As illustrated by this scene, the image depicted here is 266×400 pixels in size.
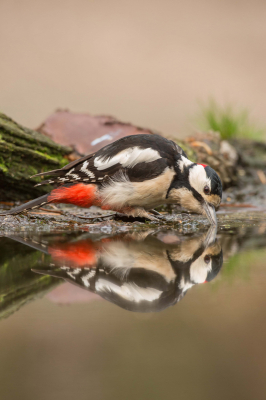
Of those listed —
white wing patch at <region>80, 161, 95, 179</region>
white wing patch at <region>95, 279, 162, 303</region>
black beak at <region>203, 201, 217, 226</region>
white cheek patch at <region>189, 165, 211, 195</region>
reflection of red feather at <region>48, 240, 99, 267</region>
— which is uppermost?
white wing patch at <region>80, 161, 95, 179</region>

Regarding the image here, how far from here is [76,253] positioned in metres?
2.13

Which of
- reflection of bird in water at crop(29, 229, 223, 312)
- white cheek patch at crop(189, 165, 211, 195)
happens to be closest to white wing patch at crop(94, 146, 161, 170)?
white cheek patch at crop(189, 165, 211, 195)

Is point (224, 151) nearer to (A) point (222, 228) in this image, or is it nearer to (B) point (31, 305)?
(A) point (222, 228)

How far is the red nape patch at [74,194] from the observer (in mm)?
3305

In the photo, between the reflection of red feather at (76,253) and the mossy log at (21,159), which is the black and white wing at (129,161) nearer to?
the reflection of red feather at (76,253)

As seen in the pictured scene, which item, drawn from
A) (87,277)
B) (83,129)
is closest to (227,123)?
(83,129)

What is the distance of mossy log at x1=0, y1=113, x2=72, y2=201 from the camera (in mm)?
4160

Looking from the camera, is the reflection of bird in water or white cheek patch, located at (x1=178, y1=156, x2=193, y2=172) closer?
the reflection of bird in water

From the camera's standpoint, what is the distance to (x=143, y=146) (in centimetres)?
327

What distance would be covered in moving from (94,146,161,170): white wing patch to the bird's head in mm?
266

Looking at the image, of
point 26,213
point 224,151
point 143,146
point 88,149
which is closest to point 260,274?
A: point 143,146

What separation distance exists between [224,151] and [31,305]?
5.36m

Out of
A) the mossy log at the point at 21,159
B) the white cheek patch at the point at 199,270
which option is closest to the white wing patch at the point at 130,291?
the white cheek patch at the point at 199,270

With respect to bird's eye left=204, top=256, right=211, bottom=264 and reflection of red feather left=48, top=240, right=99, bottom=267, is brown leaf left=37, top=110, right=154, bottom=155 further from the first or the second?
bird's eye left=204, top=256, right=211, bottom=264
